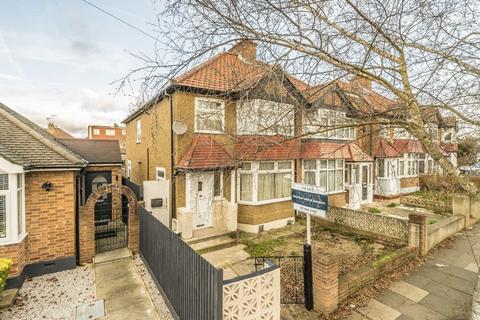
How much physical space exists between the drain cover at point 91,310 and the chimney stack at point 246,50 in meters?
6.24

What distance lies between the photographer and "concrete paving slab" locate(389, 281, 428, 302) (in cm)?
582

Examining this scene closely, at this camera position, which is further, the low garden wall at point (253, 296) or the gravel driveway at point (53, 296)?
the gravel driveway at point (53, 296)

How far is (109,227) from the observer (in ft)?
34.7

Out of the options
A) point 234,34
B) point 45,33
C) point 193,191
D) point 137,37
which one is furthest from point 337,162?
point 45,33

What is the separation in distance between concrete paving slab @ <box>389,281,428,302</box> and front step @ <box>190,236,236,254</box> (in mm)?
5412

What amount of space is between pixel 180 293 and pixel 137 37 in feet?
17.0

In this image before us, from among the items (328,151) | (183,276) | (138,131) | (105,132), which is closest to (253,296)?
(183,276)

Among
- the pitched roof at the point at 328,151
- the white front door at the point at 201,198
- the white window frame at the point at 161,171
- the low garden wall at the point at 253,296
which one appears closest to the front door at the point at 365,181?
the pitched roof at the point at 328,151

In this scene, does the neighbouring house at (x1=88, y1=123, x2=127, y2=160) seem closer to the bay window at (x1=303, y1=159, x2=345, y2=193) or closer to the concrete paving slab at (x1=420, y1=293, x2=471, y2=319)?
the bay window at (x1=303, y1=159, x2=345, y2=193)

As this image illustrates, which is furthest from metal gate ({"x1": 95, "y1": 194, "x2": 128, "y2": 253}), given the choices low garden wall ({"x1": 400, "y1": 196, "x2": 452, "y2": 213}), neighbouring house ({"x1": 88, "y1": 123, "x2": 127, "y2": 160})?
neighbouring house ({"x1": 88, "y1": 123, "x2": 127, "y2": 160})

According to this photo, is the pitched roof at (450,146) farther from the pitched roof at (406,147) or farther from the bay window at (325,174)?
the bay window at (325,174)

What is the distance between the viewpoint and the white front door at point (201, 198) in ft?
32.9

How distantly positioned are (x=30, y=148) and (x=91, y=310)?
537 centimetres

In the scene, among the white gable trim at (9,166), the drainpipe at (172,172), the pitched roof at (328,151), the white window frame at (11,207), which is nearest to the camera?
the white gable trim at (9,166)
